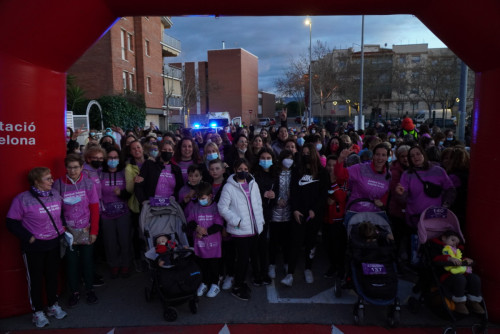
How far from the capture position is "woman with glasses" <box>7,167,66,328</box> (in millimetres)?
3934

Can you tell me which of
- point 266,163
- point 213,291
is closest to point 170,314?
point 213,291

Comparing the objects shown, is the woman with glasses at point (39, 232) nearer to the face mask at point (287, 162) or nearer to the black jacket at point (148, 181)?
the black jacket at point (148, 181)

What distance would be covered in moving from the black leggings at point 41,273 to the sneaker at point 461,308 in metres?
4.46

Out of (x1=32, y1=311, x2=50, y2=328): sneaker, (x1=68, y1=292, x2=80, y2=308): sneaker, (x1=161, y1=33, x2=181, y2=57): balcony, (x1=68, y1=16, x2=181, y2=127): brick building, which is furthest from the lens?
(x1=161, y1=33, x2=181, y2=57): balcony

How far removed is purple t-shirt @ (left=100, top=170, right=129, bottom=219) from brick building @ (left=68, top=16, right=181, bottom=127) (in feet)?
67.7

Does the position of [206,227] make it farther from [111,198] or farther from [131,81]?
[131,81]

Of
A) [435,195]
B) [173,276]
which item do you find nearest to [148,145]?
[173,276]

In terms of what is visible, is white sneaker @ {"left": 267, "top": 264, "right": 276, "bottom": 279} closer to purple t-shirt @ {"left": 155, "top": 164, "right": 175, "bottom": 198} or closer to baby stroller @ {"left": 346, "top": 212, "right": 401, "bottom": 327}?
baby stroller @ {"left": 346, "top": 212, "right": 401, "bottom": 327}

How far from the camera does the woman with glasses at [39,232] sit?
3934 mm

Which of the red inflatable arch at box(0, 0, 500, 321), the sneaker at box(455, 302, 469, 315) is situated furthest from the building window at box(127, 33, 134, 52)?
the sneaker at box(455, 302, 469, 315)

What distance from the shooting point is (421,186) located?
4.79 meters

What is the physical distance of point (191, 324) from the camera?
13.4 feet

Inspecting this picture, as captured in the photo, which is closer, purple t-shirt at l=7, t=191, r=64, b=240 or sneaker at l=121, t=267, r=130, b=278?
purple t-shirt at l=7, t=191, r=64, b=240

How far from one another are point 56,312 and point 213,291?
1.84 meters
